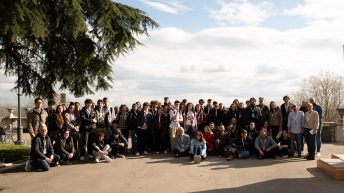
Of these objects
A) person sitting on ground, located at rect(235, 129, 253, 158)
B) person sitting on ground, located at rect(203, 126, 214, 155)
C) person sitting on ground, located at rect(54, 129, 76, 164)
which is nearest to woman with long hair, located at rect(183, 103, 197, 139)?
person sitting on ground, located at rect(203, 126, 214, 155)

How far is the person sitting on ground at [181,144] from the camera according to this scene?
13.7 m

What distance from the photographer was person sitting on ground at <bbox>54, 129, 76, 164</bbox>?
12.5m

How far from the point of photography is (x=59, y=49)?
50.9ft

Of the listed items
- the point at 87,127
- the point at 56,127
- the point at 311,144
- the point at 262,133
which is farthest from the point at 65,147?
the point at 311,144

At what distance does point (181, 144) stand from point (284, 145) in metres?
3.49

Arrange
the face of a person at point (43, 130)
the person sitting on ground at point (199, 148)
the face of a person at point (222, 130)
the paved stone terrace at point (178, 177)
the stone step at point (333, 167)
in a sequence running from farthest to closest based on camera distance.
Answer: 1. the face of a person at point (222, 130)
2. the person sitting on ground at point (199, 148)
3. the face of a person at point (43, 130)
4. the stone step at point (333, 167)
5. the paved stone terrace at point (178, 177)

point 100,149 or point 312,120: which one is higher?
point 312,120

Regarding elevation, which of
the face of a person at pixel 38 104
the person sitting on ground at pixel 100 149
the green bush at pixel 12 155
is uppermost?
the face of a person at pixel 38 104

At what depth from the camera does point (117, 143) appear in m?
13.6

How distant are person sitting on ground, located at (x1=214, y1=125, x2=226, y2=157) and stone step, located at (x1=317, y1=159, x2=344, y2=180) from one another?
3.60 metres

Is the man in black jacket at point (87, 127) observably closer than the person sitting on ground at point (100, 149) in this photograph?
No

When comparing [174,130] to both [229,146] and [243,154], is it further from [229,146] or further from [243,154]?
[243,154]

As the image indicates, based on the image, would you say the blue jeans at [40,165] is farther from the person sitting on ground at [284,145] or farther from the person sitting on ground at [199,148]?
the person sitting on ground at [284,145]

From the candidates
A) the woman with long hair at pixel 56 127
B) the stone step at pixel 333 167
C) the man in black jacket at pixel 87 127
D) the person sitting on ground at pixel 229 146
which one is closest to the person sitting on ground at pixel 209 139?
the person sitting on ground at pixel 229 146
